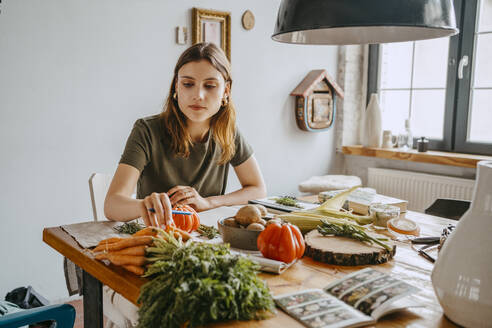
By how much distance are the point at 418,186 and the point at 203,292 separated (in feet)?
10.3

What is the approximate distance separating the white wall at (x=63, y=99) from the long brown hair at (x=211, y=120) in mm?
988

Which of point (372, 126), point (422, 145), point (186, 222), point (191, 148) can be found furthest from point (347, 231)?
point (372, 126)

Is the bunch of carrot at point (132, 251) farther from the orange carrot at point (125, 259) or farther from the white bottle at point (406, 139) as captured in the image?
the white bottle at point (406, 139)

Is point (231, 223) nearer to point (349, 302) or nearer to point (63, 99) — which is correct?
point (349, 302)

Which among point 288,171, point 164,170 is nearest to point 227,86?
point 164,170

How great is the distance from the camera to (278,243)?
113cm

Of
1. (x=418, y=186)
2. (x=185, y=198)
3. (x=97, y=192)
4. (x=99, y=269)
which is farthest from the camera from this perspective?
(x=418, y=186)

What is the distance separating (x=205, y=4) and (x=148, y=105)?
2.78ft

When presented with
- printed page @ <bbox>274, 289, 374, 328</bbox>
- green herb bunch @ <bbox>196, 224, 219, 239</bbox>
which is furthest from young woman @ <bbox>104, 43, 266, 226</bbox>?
printed page @ <bbox>274, 289, 374, 328</bbox>

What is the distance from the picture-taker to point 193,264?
33.5 inches

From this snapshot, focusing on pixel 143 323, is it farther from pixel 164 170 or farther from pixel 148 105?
pixel 148 105

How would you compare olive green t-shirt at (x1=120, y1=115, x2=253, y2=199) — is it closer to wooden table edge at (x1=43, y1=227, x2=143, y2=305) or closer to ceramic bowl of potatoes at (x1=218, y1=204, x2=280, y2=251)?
wooden table edge at (x1=43, y1=227, x2=143, y2=305)

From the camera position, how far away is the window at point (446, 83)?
10.9ft

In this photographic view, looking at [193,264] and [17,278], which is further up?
[193,264]
